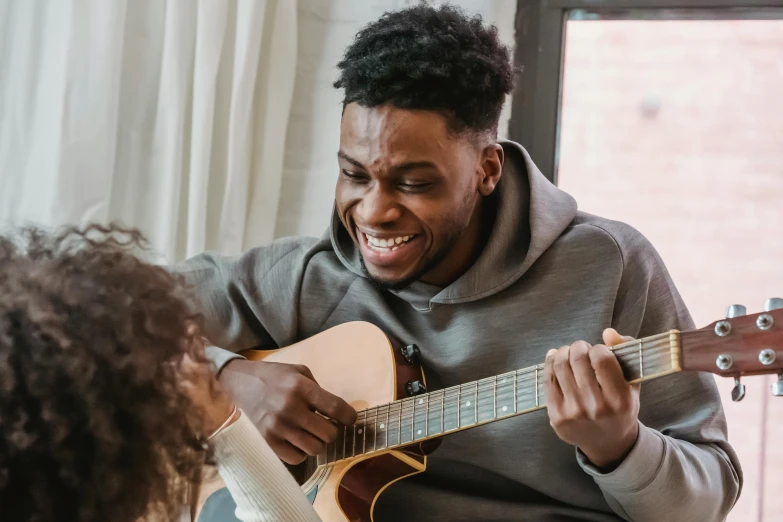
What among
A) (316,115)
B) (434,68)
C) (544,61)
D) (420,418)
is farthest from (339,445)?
(544,61)

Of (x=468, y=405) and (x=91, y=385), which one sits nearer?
(x=91, y=385)

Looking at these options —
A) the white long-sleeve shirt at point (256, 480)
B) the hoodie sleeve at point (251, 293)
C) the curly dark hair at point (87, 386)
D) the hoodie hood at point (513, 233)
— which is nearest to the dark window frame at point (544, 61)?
the hoodie hood at point (513, 233)

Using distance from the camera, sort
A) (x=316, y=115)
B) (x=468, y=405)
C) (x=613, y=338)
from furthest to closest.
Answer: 1. (x=316, y=115)
2. (x=468, y=405)
3. (x=613, y=338)

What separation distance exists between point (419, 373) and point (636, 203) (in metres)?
0.69

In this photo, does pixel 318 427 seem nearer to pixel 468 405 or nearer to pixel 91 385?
pixel 468 405

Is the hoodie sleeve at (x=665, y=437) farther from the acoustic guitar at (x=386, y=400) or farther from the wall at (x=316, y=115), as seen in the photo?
the wall at (x=316, y=115)

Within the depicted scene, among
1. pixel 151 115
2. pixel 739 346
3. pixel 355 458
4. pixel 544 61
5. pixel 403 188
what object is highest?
pixel 544 61

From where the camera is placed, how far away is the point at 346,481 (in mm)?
1129

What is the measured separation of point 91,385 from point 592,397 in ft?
1.72

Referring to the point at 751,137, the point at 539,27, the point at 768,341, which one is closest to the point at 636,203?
the point at 751,137

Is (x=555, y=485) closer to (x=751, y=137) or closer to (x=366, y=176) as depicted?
(x=366, y=176)

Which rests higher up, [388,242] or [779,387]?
[388,242]

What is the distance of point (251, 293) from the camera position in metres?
1.31

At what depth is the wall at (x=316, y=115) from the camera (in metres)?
1.60
